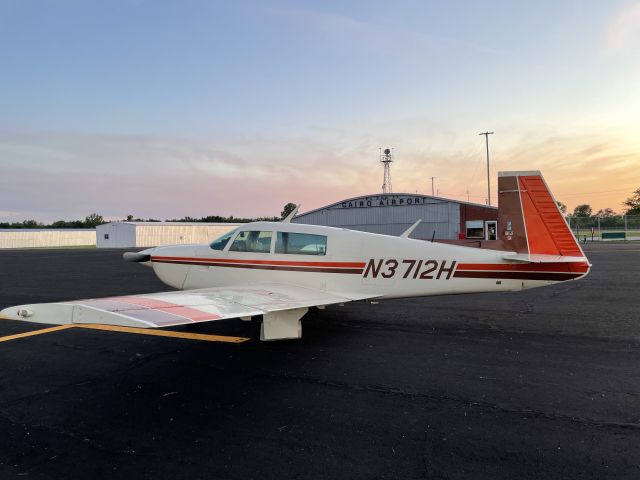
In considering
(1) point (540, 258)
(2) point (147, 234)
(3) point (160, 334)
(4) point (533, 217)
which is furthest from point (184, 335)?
(2) point (147, 234)

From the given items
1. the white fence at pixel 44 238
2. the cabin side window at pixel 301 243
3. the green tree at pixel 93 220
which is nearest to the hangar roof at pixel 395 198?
the cabin side window at pixel 301 243

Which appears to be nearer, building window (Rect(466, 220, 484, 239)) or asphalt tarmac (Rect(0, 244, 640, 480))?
asphalt tarmac (Rect(0, 244, 640, 480))

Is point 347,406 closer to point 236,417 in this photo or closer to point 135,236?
point 236,417

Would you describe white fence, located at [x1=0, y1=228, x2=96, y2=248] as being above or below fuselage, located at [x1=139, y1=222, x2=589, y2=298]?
above

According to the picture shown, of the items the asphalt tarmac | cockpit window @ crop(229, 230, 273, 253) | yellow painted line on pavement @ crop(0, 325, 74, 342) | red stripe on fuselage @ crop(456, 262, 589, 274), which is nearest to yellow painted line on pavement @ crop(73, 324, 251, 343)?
the asphalt tarmac

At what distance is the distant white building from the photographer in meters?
52.2

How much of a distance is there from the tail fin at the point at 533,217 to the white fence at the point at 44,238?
75.0m

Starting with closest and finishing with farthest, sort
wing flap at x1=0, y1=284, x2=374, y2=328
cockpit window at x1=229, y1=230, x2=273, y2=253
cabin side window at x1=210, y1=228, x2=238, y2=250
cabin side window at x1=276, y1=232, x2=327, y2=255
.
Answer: wing flap at x1=0, y1=284, x2=374, y2=328 < cabin side window at x1=276, y1=232, x2=327, y2=255 < cockpit window at x1=229, y1=230, x2=273, y2=253 < cabin side window at x1=210, y1=228, x2=238, y2=250

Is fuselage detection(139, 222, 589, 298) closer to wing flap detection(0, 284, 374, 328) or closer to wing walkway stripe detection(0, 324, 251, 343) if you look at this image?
wing flap detection(0, 284, 374, 328)

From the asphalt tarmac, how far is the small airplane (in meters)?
0.84

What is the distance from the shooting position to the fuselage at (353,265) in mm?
6176

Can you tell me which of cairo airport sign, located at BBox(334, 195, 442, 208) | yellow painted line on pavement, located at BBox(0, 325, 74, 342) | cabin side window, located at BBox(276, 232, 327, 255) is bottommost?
yellow painted line on pavement, located at BBox(0, 325, 74, 342)

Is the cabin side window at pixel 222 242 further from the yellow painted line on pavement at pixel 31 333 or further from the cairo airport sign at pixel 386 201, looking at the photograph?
the cairo airport sign at pixel 386 201

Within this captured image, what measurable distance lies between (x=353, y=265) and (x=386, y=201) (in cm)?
3184
